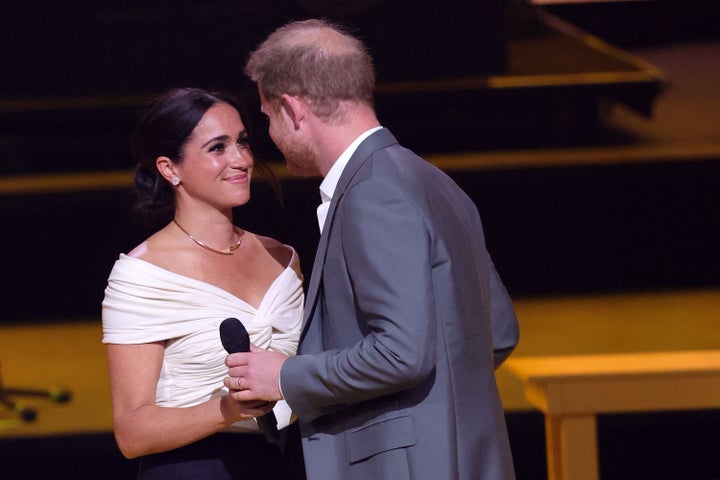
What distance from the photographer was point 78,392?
14.0 ft

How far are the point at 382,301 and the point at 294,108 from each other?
38cm

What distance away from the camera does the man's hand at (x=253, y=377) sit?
1.84m

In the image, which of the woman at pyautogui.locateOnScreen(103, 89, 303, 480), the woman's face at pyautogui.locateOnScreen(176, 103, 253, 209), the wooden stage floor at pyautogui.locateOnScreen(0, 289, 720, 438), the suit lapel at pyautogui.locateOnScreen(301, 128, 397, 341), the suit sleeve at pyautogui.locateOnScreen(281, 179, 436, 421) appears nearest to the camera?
the suit sleeve at pyautogui.locateOnScreen(281, 179, 436, 421)

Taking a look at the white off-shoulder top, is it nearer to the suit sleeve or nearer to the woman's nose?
the woman's nose

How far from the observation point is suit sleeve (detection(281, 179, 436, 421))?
1696mm

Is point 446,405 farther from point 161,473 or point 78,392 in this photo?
point 78,392

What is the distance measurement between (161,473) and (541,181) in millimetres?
3447

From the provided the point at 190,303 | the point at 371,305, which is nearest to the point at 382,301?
the point at 371,305

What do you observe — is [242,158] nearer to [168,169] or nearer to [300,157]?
[168,169]

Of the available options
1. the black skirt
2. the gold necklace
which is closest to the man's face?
the gold necklace

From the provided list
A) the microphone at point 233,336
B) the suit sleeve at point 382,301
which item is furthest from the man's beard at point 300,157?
the microphone at point 233,336

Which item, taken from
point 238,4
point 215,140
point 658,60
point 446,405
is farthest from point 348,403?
point 658,60

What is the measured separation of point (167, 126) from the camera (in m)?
2.26

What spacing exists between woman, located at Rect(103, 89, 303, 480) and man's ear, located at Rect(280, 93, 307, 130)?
408mm
